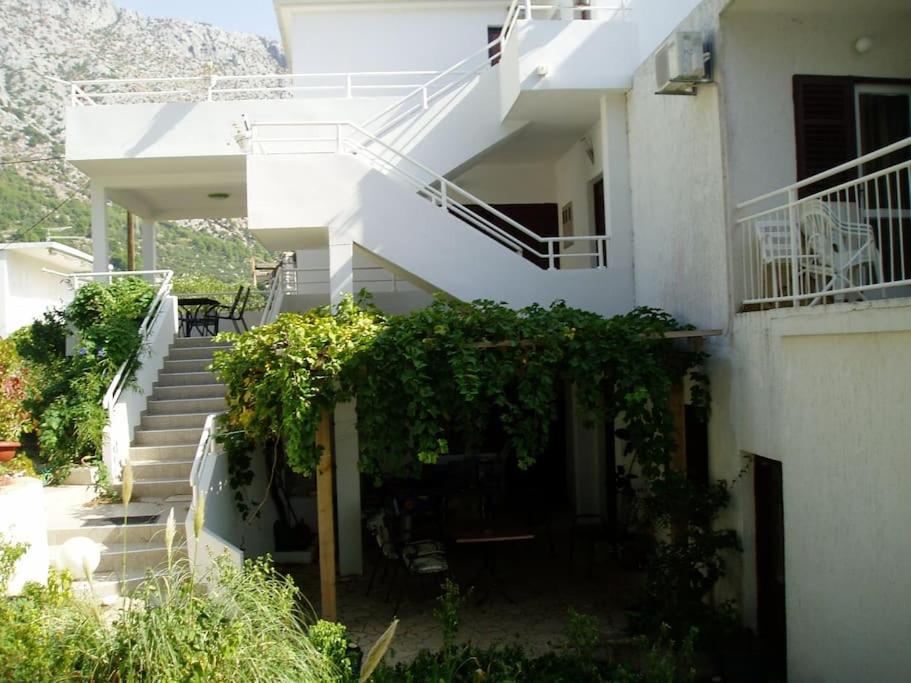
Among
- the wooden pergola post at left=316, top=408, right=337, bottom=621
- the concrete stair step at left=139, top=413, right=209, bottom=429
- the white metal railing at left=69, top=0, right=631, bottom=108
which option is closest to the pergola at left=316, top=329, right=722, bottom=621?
the wooden pergola post at left=316, top=408, right=337, bottom=621

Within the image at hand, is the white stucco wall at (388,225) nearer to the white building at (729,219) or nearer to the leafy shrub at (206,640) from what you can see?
the white building at (729,219)

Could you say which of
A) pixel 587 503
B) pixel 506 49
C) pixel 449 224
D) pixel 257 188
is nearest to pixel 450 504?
pixel 587 503

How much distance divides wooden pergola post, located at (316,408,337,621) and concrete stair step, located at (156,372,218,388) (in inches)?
170

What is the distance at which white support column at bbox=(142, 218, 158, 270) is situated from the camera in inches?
717

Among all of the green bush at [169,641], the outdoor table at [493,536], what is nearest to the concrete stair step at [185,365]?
the outdoor table at [493,536]

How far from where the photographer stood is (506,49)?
11430 mm

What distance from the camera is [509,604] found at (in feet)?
30.2

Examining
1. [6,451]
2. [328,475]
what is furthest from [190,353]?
[6,451]

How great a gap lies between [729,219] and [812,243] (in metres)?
0.93

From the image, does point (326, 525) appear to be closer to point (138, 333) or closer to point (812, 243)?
point (138, 333)

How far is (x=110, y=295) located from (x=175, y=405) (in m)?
2.19

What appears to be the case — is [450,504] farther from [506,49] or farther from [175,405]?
[506,49]

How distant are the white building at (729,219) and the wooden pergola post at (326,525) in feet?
5.53

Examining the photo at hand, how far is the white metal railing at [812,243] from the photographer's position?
23.0ft
